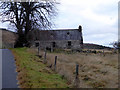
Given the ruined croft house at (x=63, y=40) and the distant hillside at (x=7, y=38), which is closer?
the distant hillside at (x=7, y=38)

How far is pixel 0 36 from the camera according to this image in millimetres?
34000

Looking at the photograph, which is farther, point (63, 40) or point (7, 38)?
point (63, 40)

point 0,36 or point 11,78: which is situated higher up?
point 0,36

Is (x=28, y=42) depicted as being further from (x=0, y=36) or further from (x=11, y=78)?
(x=11, y=78)

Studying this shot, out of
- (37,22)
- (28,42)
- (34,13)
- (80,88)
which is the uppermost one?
(34,13)

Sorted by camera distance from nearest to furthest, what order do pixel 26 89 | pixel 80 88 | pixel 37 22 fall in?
1. pixel 26 89
2. pixel 80 88
3. pixel 37 22

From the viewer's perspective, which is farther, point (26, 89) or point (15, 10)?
point (15, 10)

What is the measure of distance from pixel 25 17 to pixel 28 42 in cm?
499

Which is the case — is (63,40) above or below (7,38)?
below

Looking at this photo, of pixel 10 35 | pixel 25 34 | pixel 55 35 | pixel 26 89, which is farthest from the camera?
pixel 55 35

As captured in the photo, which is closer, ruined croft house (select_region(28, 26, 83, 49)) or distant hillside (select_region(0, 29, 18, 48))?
distant hillside (select_region(0, 29, 18, 48))

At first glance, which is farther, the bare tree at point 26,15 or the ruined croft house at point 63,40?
the ruined croft house at point 63,40

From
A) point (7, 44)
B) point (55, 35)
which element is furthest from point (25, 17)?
point (55, 35)

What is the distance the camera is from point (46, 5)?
26.6 m
